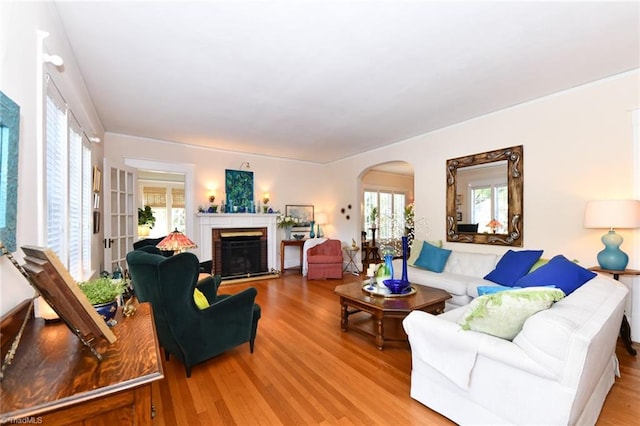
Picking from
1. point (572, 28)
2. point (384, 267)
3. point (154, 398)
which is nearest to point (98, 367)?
point (154, 398)

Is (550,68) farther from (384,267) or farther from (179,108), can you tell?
(179,108)

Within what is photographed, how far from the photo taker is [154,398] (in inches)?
77.3

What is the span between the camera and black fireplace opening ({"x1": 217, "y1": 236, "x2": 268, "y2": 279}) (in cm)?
574

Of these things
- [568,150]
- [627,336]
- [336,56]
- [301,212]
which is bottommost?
[627,336]

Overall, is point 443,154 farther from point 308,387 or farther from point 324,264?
point 308,387

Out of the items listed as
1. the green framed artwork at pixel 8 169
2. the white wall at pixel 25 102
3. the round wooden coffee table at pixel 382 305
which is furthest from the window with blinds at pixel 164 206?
the green framed artwork at pixel 8 169

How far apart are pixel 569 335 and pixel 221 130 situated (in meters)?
4.69

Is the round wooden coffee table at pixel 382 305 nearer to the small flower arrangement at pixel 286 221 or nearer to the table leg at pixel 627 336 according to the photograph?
the table leg at pixel 627 336

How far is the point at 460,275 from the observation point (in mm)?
3787

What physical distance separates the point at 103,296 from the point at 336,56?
2.42 m

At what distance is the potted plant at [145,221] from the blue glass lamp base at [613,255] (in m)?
8.56

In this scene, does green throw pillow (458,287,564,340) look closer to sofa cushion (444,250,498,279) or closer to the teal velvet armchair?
the teal velvet armchair

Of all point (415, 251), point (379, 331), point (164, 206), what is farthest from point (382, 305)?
point (164, 206)

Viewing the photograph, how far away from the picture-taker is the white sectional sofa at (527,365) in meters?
1.33
